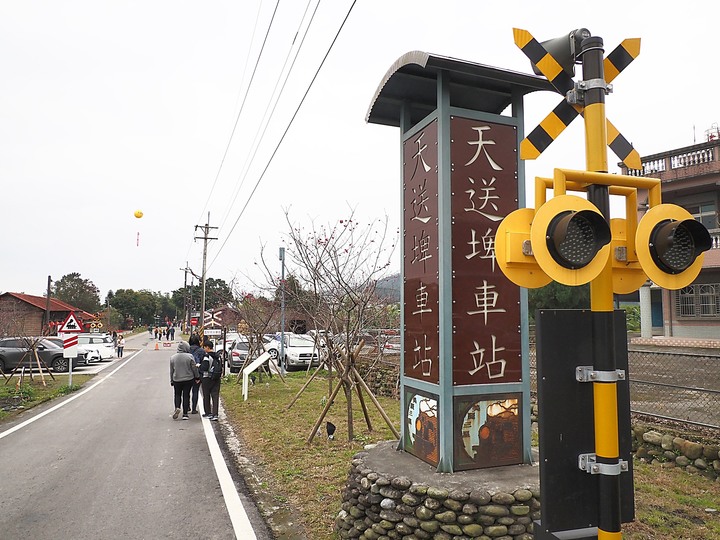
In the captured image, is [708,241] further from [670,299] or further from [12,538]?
[670,299]

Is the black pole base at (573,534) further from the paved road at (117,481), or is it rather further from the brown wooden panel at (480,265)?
the paved road at (117,481)

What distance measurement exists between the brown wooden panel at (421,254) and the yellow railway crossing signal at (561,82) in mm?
2455

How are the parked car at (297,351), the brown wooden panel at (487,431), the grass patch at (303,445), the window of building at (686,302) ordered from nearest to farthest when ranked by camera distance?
the brown wooden panel at (487,431), the grass patch at (303,445), the window of building at (686,302), the parked car at (297,351)

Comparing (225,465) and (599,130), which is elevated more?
(599,130)

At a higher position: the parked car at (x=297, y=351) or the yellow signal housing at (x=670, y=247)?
the yellow signal housing at (x=670, y=247)

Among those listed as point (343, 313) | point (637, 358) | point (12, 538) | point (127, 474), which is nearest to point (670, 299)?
point (637, 358)

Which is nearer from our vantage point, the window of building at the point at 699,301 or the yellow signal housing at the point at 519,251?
the yellow signal housing at the point at 519,251

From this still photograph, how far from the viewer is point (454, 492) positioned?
13.3ft

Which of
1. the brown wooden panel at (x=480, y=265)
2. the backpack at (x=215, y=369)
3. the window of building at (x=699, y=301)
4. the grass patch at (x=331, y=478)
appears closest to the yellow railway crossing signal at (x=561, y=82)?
the brown wooden panel at (x=480, y=265)

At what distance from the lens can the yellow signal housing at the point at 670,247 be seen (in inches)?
80.1

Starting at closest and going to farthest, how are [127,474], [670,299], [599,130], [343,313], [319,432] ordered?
1. [599,130]
2. [127,474]
3. [319,432]
4. [343,313]
5. [670,299]

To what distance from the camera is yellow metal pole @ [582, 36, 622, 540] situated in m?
1.99

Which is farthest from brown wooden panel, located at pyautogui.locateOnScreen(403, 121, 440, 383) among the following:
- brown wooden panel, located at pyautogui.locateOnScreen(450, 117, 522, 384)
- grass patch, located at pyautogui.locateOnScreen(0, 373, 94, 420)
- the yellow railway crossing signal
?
grass patch, located at pyautogui.locateOnScreen(0, 373, 94, 420)

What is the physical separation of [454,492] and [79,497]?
4.20 metres
